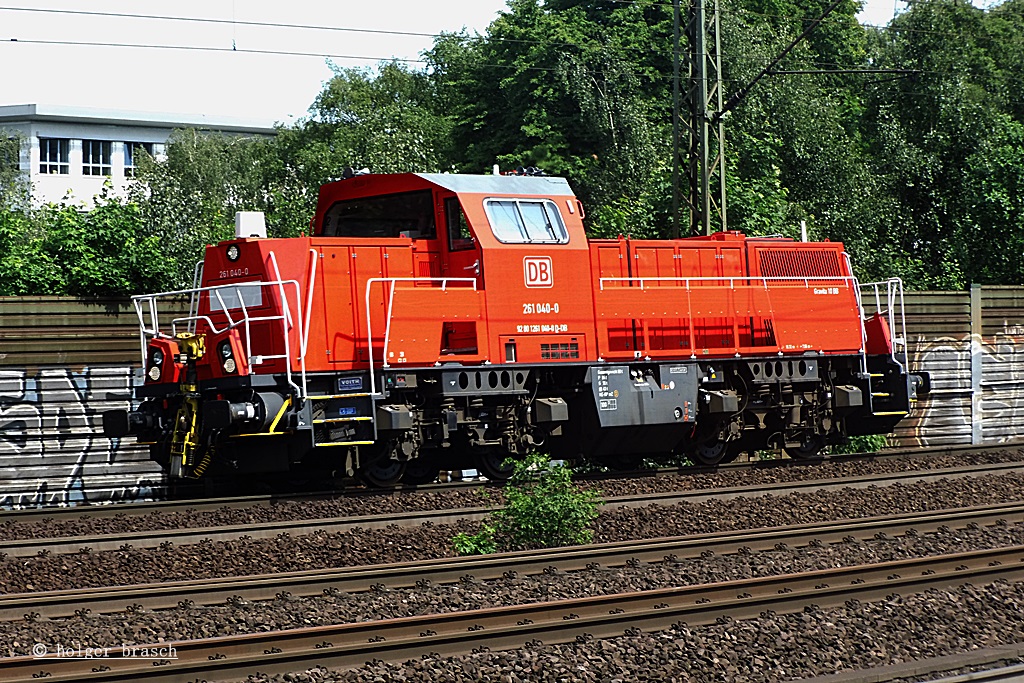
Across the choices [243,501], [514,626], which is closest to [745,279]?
[243,501]

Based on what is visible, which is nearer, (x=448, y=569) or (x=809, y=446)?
(x=448, y=569)

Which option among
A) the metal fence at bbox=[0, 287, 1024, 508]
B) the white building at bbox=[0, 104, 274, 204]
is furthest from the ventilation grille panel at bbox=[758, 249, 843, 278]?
the white building at bbox=[0, 104, 274, 204]

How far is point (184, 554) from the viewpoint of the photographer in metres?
10.2

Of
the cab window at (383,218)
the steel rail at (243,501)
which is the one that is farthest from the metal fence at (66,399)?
the cab window at (383,218)

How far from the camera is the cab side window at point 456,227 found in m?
14.2

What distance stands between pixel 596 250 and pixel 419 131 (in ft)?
111

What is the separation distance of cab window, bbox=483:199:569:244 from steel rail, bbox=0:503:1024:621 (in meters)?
5.05

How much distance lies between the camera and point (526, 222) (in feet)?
47.4

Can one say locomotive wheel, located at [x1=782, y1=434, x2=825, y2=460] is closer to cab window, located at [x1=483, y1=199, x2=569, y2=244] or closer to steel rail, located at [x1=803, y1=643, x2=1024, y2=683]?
cab window, located at [x1=483, y1=199, x2=569, y2=244]

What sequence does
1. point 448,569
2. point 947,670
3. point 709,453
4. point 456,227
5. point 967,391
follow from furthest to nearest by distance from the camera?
1. point 967,391
2. point 709,453
3. point 456,227
4. point 448,569
5. point 947,670

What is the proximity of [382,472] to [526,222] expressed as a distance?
359 cm

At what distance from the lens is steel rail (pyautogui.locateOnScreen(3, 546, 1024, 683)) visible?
642 cm

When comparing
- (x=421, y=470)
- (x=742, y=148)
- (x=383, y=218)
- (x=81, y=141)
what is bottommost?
(x=421, y=470)

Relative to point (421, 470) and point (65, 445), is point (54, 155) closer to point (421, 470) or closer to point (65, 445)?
point (65, 445)
